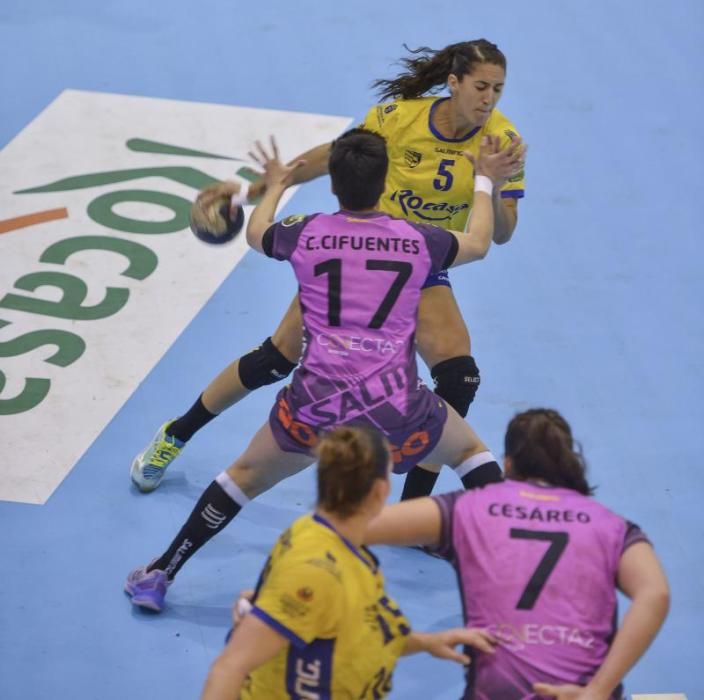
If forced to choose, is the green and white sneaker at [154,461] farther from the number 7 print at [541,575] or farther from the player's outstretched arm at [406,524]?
the number 7 print at [541,575]

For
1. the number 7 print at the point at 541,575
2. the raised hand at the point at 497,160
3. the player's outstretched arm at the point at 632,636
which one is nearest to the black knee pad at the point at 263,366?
the raised hand at the point at 497,160

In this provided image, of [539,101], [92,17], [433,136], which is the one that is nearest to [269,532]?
[433,136]

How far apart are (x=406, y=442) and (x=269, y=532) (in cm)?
130

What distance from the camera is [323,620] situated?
318cm

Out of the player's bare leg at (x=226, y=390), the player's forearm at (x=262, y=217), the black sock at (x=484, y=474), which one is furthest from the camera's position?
the player's bare leg at (x=226, y=390)

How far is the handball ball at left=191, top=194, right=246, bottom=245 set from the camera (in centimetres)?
507

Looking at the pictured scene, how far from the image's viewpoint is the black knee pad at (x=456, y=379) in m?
5.15

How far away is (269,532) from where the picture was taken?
550 cm

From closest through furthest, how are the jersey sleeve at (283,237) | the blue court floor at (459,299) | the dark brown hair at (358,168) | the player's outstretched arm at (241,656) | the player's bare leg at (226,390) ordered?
1. the player's outstretched arm at (241,656)
2. the dark brown hair at (358,168)
3. the jersey sleeve at (283,237)
4. the blue court floor at (459,299)
5. the player's bare leg at (226,390)

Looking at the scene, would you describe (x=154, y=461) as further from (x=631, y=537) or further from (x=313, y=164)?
(x=631, y=537)

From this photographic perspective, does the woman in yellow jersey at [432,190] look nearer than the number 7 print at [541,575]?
No

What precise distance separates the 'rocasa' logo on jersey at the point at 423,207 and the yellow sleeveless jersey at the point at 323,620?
233cm

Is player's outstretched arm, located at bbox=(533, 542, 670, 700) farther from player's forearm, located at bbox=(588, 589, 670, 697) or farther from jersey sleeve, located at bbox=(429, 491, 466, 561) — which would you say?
jersey sleeve, located at bbox=(429, 491, 466, 561)

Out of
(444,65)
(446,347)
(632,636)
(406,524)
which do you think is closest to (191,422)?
(446,347)
